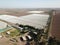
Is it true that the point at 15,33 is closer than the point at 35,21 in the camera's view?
Yes

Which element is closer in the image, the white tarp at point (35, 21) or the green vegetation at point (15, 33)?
the green vegetation at point (15, 33)

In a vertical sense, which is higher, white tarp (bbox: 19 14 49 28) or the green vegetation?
white tarp (bbox: 19 14 49 28)

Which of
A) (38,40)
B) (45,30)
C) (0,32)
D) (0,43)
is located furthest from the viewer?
(45,30)

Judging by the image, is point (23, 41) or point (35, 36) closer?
point (23, 41)

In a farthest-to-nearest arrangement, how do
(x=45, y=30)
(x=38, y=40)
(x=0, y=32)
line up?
(x=45, y=30) < (x=0, y=32) < (x=38, y=40)

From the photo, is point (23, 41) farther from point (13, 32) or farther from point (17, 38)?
point (13, 32)

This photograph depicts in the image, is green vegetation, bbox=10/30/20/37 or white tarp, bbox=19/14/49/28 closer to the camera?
green vegetation, bbox=10/30/20/37

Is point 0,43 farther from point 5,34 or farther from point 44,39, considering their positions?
point 44,39

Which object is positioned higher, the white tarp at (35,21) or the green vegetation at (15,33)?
the white tarp at (35,21)

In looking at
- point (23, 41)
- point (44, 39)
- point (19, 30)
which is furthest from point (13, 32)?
point (44, 39)

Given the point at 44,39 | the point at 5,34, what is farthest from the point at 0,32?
the point at 44,39
